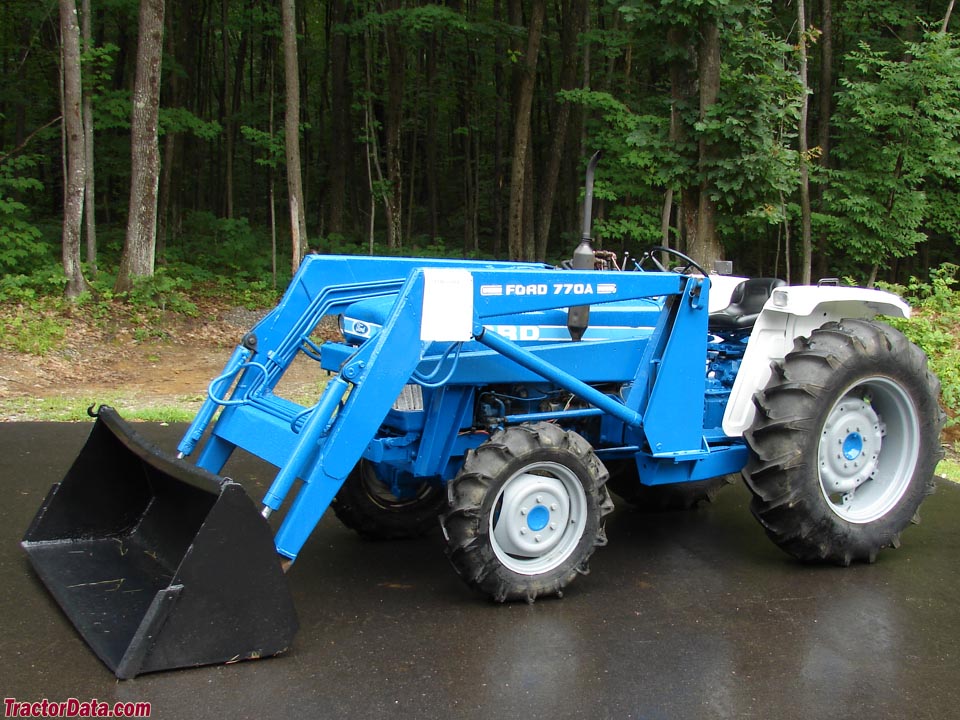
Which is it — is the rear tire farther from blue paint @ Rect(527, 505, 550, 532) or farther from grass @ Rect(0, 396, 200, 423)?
grass @ Rect(0, 396, 200, 423)

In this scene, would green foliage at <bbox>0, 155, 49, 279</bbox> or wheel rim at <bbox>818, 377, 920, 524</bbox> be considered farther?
green foliage at <bbox>0, 155, 49, 279</bbox>

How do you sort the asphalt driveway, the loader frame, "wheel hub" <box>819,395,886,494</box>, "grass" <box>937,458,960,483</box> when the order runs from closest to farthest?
the asphalt driveway, the loader frame, "wheel hub" <box>819,395,886,494</box>, "grass" <box>937,458,960,483</box>

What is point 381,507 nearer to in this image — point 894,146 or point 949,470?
point 949,470

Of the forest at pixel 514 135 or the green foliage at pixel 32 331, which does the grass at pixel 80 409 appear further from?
the forest at pixel 514 135

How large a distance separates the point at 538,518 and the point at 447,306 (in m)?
1.10

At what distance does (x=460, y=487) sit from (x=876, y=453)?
2586mm

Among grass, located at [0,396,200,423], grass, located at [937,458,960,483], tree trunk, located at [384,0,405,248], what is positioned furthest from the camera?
tree trunk, located at [384,0,405,248]

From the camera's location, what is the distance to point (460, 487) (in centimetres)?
405

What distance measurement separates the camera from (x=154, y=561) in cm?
424

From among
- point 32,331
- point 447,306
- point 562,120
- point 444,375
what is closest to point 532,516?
point 444,375

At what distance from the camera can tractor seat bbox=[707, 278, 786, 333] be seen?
539 cm

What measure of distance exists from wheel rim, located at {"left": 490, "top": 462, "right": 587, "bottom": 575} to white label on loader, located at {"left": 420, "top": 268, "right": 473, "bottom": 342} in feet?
2.39

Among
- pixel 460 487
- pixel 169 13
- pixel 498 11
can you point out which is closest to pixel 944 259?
pixel 498 11

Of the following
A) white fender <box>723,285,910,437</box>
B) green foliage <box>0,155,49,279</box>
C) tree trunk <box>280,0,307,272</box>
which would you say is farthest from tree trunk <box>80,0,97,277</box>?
white fender <box>723,285,910,437</box>
